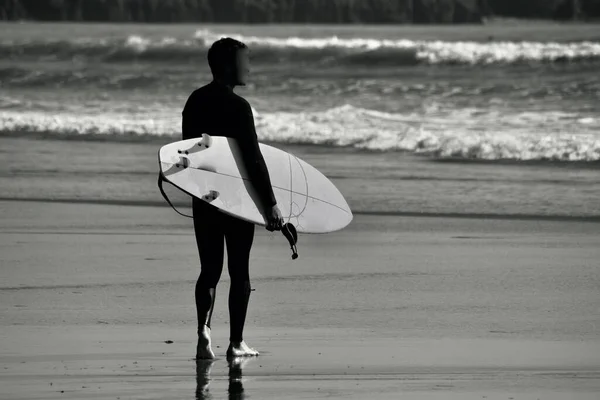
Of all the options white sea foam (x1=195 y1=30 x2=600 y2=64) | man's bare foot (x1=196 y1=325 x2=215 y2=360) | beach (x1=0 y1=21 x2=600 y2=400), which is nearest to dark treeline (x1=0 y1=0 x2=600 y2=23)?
white sea foam (x1=195 y1=30 x2=600 y2=64)

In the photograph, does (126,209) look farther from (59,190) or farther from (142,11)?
(142,11)

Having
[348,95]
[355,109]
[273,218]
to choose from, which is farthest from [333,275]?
[348,95]

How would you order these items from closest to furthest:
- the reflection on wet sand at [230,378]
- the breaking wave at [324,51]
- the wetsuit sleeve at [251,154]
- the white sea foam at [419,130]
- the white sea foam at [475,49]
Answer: the reflection on wet sand at [230,378], the wetsuit sleeve at [251,154], the white sea foam at [419,130], the white sea foam at [475,49], the breaking wave at [324,51]

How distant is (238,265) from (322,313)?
40.0 inches

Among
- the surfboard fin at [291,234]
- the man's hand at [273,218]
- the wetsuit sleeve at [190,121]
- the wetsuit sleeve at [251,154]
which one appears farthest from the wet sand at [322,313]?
the wetsuit sleeve at [190,121]

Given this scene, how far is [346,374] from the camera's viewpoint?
501 cm

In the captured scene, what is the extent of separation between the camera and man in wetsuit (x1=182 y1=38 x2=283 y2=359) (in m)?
5.27

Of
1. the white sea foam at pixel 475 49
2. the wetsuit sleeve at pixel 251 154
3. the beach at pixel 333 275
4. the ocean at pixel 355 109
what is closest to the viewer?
the beach at pixel 333 275

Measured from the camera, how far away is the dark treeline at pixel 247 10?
60406mm

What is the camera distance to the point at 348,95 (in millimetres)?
33750

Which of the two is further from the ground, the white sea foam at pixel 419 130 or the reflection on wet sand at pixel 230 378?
the reflection on wet sand at pixel 230 378

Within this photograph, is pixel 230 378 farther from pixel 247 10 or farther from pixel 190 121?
pixel 247 10

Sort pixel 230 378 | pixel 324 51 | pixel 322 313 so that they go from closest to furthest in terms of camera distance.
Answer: pixel 230 378, pixel 322 313, pixel 324 51

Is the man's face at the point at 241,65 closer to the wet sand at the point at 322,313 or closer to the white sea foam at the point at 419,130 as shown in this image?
the wet sand at the point at 322,313
